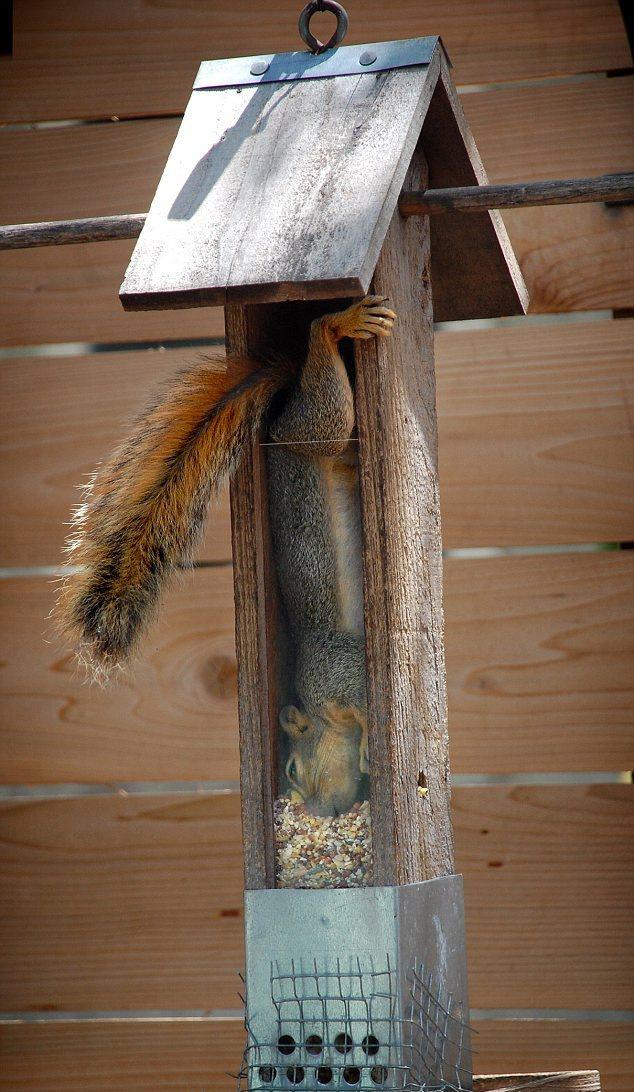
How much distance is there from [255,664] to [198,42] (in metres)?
1.06

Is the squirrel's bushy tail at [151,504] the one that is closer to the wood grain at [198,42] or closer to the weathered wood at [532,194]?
the weathered wood at [532,194]

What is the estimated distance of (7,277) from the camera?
183 cm

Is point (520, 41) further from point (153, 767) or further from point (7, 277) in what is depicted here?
point (153, 767)

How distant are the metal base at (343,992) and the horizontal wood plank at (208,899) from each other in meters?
0.61

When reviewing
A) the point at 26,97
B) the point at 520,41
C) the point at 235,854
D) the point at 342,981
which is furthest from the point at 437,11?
the point at 342,981

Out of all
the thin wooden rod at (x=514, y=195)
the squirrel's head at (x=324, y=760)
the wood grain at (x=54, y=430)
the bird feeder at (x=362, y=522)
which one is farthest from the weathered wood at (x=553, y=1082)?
the wood grain at (x=54, y=430)

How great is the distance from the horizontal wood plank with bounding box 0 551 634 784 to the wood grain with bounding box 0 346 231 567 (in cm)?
8

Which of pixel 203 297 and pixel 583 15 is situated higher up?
pixel 583 15

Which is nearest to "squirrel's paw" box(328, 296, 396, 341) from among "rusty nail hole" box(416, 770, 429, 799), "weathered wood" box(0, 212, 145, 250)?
"weathered wood" box(0, 212, 145, 250)

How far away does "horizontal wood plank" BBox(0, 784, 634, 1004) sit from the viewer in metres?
1.65

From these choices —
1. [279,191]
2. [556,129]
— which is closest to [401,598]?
[279,191]

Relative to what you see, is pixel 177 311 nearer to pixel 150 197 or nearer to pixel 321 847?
pixel 150 197

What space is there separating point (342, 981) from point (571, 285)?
102 cm

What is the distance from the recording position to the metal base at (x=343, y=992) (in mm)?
1007
